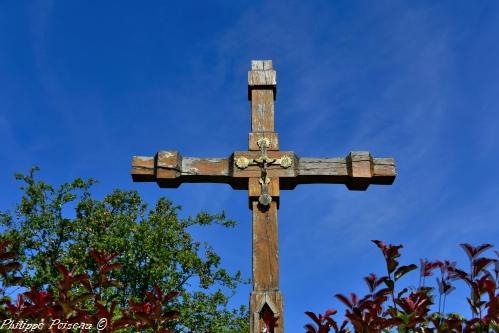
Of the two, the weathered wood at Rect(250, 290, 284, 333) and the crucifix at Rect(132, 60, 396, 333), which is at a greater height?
the crucifix at Rect(132, 60, 396, 333)

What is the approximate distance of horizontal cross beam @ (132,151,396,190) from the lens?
499 centimetres

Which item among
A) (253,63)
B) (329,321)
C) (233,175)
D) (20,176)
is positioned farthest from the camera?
(20,176)

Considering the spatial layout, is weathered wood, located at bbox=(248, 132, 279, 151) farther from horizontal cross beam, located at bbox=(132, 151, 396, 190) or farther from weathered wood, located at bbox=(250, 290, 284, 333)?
weathered wood, located at bbox=(250, 290, 284, 333)

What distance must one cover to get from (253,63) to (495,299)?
3.66m

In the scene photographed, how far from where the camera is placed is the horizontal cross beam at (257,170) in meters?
4.99

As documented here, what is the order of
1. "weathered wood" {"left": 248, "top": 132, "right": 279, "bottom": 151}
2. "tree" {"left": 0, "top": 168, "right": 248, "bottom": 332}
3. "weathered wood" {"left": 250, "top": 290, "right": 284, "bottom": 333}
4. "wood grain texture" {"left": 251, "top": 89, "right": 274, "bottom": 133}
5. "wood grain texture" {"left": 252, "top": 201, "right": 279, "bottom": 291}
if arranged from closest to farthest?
"weathered wood" {"left": 250, "top": 290, "right": 284, "bottom": 333}
"wood grain texture" {"left": 252, "top": 201, "right": 279, "bottom": 291}
"weathered wood" {"left": 248, "top": 132, "right": 279, "bottom": 151}
"wood grain texture" {"left": 251, "top": 89, "right": 274, "bottom": 133}
"tree" {"left": 0, "top": 168, "right": 248, "bottom": 332}

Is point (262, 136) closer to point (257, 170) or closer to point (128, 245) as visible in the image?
point (257, 170)

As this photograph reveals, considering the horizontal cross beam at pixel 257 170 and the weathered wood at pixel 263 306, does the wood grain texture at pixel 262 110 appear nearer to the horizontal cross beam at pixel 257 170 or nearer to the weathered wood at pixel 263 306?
the horizontal cross beam at pixel 257 170

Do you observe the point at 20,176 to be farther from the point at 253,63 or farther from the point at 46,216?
the point at 253,63

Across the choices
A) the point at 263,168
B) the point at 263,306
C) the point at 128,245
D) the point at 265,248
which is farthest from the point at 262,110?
the point at 128,245

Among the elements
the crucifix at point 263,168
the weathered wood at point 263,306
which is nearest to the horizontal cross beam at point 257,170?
the crucifix at point 263,168

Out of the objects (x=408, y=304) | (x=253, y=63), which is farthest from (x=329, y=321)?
(x=253, y=63)

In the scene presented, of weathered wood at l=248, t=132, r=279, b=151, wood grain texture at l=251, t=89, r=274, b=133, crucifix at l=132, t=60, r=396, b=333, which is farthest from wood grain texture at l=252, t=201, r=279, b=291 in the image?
wood grain texture at l=251, t=89, r=274, b=133

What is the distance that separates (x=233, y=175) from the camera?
4961 millimetres
